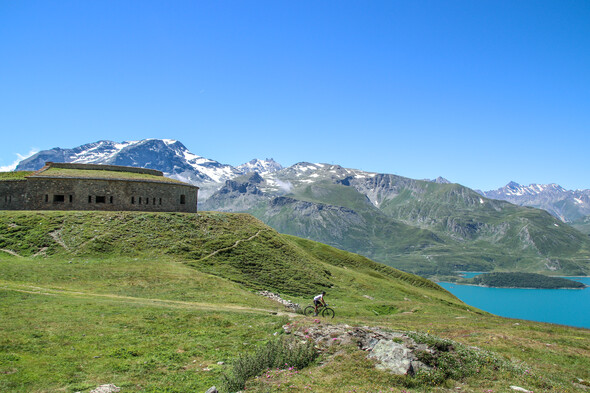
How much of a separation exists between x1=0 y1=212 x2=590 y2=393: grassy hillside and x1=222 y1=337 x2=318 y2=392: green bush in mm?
622

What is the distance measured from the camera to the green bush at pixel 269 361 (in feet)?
50.3

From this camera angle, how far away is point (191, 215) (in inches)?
2510

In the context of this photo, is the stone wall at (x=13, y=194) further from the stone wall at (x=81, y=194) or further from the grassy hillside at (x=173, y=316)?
the grassy hillside at (x=173, y=316)

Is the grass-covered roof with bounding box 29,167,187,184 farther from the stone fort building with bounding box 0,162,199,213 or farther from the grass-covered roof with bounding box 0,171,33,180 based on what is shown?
the grass-covered roof with bounding box 0,171,33,180

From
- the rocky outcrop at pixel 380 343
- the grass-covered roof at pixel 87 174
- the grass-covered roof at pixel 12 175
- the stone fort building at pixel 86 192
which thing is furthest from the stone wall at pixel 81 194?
the rocky outcrop at pixel 380 343

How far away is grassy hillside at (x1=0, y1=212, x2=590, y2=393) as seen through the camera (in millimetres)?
16125

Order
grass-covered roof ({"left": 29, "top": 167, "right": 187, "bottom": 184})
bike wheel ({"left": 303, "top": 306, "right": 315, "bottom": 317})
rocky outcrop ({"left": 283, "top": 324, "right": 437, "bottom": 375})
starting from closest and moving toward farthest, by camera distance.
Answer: rocky outcrop ({"left": 283, "top": 324, "right": 437, "bottom": 375})
bike wheel ({"left": 303, "top": 306, "right": 315, "bottom": 317})
grass-covered roof ({"left": 29, "top": 167, "right": 187, "bottom": 184})

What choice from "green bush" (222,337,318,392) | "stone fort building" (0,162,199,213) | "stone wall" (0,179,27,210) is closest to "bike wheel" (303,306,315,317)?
"green bush" (222,337,318,392)

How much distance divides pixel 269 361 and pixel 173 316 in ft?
36.4

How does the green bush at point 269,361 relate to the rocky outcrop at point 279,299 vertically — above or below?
above

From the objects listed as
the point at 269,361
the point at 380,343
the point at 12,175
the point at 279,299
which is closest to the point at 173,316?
the point at 269,361

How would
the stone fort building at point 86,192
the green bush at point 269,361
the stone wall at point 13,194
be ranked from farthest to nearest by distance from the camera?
the stone wall at point 13,194
the stone fort building at point 86,192
the green bush at point 269,361

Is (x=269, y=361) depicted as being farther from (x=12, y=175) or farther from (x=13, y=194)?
(x=12, y=175)

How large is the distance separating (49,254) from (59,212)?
41.6ft
